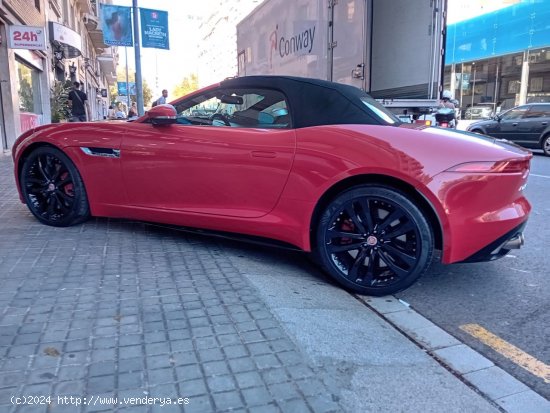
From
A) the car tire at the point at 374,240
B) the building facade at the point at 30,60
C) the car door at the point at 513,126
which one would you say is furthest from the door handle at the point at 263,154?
the car door at the point at 513,126

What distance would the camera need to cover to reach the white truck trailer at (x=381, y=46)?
7.37 meters

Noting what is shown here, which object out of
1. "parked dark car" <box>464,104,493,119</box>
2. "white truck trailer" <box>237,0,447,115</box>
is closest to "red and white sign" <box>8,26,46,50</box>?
"white truck trailer" <box>237,0,447,115</box>

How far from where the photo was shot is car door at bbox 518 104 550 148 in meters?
13.6

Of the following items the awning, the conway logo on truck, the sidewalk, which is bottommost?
the sidewalk

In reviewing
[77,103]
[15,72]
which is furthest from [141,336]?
[77,103]

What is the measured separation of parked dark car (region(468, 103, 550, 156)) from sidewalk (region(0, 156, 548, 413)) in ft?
40.9

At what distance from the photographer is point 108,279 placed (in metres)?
3.19

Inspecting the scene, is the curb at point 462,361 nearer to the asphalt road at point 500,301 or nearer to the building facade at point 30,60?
the asphalt road at point 500,301

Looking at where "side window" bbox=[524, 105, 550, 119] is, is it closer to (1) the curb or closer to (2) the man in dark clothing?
(1) the curb

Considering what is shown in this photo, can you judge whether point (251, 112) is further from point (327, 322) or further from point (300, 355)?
point (300, 355)

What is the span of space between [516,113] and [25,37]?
546 inches

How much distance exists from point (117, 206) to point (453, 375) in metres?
3.02

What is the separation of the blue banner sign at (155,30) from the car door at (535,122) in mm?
10582

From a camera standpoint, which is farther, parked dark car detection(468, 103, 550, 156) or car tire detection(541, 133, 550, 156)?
parked dark car detection(468, 103, 550, 156)
